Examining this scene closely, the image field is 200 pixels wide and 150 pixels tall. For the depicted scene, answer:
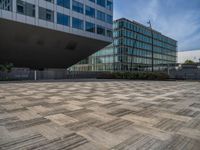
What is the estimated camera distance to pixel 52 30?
25328mm

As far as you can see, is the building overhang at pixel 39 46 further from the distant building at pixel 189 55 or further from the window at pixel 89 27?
the distant building at pixel 189 55

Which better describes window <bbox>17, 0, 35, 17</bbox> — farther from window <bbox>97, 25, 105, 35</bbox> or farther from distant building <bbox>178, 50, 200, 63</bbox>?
distant building <bbox>178, 50, 200, 63</bbox>

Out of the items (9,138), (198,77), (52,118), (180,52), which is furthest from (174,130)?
(180,52)

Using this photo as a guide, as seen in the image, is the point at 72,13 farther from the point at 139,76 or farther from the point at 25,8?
the point at 139,76

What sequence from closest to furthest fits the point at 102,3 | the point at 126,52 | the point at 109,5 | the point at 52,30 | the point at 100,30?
the point at 52,30 < the point at 100,30 < the point at 102,3 < the point at 109,5 < the point at 126,52

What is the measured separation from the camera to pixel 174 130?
362 cm

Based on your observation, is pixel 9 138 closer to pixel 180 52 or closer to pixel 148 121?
pixel 148 121

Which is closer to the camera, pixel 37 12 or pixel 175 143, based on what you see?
pixel 175 143

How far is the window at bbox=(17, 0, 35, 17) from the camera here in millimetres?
21719

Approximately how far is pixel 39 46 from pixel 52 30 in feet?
13.9

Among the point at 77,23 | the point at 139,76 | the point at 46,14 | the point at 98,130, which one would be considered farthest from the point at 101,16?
the point at 98,130

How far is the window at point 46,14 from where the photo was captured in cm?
2403

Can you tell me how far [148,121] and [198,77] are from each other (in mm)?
27623

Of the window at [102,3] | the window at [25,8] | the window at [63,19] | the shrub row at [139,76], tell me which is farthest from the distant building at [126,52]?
the window at [25,8]
